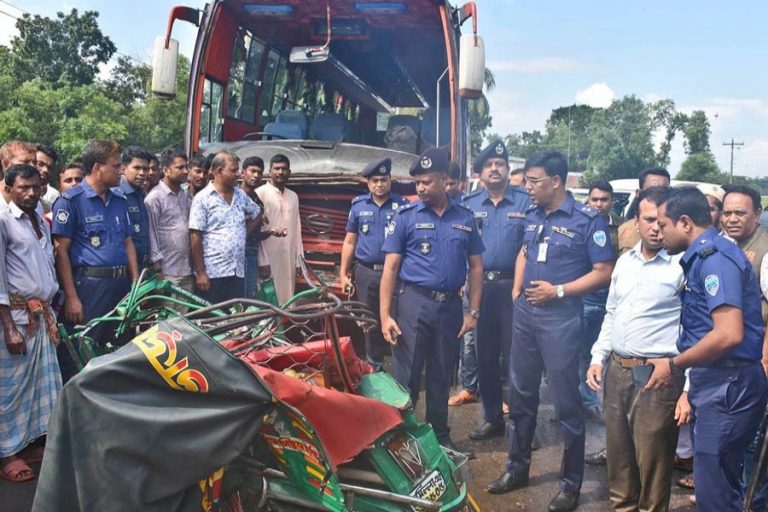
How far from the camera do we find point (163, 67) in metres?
5.60

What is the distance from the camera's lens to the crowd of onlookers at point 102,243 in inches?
137

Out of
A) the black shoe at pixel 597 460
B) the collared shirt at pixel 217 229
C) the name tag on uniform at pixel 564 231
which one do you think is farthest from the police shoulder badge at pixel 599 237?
the collared shirt at pixel 217 229

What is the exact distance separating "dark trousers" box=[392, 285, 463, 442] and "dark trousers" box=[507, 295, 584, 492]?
387 mm

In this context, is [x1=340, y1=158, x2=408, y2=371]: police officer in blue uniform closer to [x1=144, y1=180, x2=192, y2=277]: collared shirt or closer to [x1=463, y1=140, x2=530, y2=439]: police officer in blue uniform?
[x1=463, y1=140, x2=530, y2=439]: police officer in blue uniform

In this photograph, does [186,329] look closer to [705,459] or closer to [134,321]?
[134,321]

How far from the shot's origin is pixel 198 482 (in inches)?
75.8

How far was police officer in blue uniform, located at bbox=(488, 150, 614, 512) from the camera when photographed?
3.34 metres

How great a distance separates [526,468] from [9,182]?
3.29m

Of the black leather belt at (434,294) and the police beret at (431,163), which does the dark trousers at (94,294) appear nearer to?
the black leather belt at (434,294)

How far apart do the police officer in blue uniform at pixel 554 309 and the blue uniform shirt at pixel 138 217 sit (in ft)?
8.74

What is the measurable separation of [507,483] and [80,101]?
1902cm

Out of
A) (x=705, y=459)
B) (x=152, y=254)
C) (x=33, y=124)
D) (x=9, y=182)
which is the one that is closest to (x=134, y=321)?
(x=9, y=182)

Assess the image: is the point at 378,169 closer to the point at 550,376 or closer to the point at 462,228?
the point at 462,228

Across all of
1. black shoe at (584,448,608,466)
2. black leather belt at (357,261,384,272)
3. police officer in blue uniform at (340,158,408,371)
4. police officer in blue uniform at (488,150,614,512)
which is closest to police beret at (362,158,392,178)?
police officer in blue uniform at (340,158,408,371)
